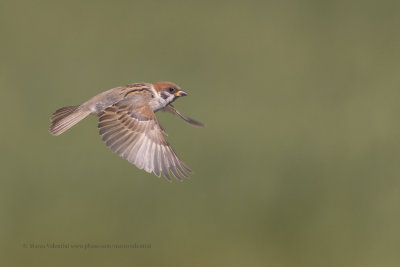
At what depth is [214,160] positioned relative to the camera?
575 centimetres

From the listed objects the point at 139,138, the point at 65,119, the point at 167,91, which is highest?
the point at 167,91

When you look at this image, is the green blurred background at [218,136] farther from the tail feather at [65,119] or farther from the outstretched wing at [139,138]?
the outstretched wing at [139,138]

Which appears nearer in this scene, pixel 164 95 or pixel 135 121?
pixel 135 121

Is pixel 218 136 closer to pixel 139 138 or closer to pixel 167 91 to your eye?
pixel 167 91

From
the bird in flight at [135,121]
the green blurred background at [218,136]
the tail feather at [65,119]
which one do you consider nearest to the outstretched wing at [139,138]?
the bird in flight at [135,121]

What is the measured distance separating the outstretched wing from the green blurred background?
163cm

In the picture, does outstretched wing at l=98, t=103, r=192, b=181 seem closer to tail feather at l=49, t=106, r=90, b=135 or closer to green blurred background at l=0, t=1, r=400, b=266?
tail feather at l=49, t=106, r=90, b=135

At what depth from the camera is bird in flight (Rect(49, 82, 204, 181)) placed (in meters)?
2.90

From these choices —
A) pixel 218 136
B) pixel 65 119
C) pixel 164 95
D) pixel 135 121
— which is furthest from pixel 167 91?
pixel 218 136

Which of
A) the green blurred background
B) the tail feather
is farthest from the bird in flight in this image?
the green blurred background

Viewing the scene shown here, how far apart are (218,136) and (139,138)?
314 centimetres

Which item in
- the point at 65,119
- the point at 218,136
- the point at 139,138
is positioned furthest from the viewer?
the point at 218,136

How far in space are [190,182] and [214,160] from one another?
0.51m

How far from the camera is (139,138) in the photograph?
3.04m
